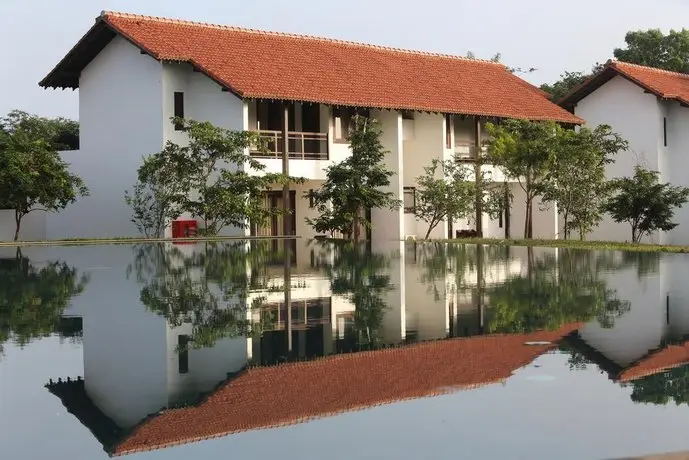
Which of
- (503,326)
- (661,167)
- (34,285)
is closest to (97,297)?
(34,285)

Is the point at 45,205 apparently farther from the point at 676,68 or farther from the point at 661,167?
the point at 676,68

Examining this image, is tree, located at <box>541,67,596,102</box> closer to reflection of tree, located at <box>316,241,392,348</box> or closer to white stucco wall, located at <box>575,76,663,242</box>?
white stucco wall, located at <box>575,76,663,242</box>

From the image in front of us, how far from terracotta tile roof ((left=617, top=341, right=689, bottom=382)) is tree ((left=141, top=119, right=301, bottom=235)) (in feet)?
66.8

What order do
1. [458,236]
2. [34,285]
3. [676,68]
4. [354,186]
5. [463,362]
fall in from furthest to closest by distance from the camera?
[676,68]
[458,236]
[354,186]
[34,285]
[463,362]

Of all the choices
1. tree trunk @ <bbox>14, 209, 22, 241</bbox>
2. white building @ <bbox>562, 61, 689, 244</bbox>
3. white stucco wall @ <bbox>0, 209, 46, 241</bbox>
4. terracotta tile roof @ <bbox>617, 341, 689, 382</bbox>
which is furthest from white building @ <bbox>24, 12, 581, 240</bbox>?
terracotta tile roof @ <bbox>617, 341, 689, 382</bbox>

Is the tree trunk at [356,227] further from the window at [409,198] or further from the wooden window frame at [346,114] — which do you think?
the window at [409,198]

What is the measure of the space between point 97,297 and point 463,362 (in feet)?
21.3

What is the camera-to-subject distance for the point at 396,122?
110ft

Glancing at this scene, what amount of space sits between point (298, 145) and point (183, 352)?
24.6 m

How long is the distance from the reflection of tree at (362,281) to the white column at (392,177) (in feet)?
21.9

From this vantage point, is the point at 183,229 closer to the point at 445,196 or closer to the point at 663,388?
the point at 445,196

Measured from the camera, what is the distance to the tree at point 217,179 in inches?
1127

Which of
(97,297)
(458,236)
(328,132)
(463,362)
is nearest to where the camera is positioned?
(463,362)

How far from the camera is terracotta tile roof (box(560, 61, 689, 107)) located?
121 ft
